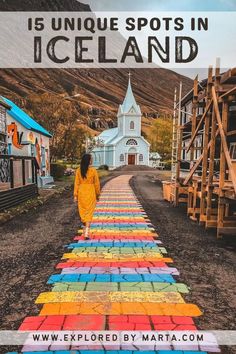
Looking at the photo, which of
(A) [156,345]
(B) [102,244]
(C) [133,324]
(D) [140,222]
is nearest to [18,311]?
(C) [133,324]

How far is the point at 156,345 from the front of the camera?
306 cm

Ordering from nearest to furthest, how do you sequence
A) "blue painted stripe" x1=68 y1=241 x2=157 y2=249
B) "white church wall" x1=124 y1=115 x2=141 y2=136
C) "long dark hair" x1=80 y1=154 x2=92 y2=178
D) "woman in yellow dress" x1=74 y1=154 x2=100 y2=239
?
"blue painted stripe" x1=68 y1=241 x2=157 y2=249
"long dark hair" x1=80 y1=154 x2=92 y2=178
"woman in yellow dress" x1=74 y1=154 x2=100 y2=239
"white church wall" x1=124 y1=115 x2=141 y2=136

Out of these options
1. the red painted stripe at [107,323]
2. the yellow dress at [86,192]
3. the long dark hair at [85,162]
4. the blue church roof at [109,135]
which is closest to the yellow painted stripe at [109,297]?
the red painted stripe at [107,323]

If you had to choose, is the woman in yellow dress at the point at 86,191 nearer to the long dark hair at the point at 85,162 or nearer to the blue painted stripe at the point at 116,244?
the long dark hair at the point at 85,162

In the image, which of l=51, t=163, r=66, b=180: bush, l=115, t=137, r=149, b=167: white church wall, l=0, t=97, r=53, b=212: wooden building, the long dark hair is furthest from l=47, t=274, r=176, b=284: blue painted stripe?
l=115, t=137, r=149, b=167: white church wall

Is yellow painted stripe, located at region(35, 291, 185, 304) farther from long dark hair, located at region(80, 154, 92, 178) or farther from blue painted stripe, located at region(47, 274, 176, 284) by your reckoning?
long dark hair, located at region(80, 154, 92, 178)

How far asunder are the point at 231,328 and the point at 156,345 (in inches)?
35.3

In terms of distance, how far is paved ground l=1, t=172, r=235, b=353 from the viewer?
3760 millimetres

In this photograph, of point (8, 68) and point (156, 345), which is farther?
point (8, 68)

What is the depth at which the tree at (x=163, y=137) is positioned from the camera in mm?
65688

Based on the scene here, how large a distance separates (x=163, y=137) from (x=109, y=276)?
6365cm

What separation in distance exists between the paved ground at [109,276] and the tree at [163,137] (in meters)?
58.2

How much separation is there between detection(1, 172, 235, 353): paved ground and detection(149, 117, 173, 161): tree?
191ft

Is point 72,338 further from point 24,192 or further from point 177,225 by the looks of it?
point 24,192
